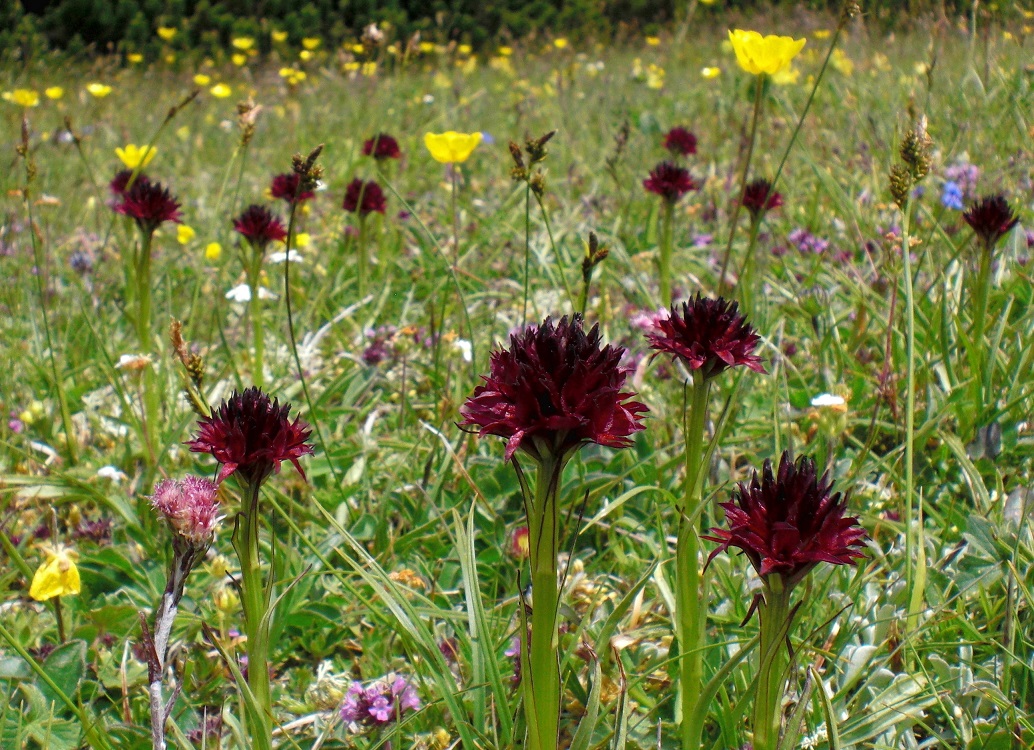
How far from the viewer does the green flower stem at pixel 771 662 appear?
0.84 m

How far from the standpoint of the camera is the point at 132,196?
211 centimetres

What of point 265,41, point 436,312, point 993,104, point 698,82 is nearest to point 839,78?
point 698,82

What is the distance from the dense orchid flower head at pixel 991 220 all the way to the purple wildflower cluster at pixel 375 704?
1389mm

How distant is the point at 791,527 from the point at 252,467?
1.85 feet

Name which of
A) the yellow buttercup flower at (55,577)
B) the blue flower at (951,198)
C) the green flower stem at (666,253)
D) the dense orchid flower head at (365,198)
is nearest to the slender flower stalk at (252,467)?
the yellow buttercup flower at (55,577)

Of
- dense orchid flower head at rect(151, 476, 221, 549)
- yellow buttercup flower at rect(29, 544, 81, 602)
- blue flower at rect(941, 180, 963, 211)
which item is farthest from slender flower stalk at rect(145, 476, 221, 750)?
blue flower at rect(941, 180, 963, 211)

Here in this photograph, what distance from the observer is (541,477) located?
821 millimetres

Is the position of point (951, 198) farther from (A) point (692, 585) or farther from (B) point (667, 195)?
(A) point (692, 585)

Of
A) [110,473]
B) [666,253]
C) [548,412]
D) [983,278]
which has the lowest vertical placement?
[110,473]

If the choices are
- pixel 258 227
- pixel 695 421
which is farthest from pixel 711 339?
pixel 258 227

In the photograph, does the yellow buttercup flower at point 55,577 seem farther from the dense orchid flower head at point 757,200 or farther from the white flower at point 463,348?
the dense orchid flower head at point 757,200

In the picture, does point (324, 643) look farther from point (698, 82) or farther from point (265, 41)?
point (265, 41)

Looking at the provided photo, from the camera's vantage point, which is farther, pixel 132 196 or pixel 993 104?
pixel 993 104

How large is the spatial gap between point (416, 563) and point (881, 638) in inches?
29.8
